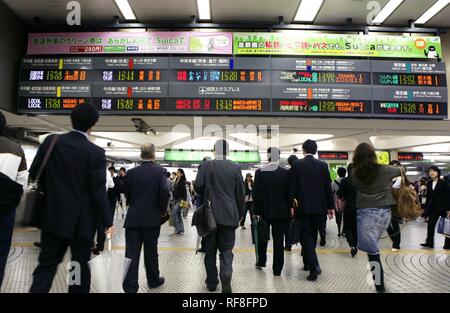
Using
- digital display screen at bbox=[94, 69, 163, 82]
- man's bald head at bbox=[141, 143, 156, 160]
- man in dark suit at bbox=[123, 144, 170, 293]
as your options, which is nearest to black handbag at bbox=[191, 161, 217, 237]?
man in dark suit at bbox=[123, 144, 170, 293]

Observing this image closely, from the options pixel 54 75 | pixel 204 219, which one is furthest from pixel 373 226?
pixel 54 75

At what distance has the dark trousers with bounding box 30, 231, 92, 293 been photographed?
91.0 inches

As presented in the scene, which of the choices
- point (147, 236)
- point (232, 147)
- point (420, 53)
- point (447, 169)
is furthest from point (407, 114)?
point (447, 169)

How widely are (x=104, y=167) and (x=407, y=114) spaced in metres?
5.91

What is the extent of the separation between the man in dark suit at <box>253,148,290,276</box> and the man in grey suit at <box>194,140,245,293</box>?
24.5 inches

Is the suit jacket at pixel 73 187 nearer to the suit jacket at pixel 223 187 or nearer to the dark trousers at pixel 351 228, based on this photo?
the suit jacket at pixel 223 187

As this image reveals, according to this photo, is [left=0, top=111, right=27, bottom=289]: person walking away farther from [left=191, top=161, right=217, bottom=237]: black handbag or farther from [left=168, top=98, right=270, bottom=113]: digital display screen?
[left=168, top=98, right=270, bottom=113]: digital display screen

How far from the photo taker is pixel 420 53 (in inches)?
258

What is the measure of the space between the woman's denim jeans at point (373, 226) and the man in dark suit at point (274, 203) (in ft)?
3.22

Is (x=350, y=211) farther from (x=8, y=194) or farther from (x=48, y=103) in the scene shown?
(x=48, y=103)

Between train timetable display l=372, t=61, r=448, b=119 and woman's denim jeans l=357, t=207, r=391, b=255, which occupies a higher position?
train timetable display l=372, t=61, r=448, b=119

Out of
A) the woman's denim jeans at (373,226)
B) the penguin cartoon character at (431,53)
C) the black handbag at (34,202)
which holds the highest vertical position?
the penguin cartoon character at (431,53)

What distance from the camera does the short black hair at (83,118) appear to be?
8.25ft

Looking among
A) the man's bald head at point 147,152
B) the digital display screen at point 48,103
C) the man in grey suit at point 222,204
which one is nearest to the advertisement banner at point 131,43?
the digital display screen at point 48,103
